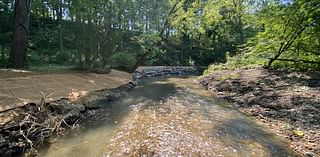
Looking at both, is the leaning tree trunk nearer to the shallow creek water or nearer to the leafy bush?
the shallow creek water

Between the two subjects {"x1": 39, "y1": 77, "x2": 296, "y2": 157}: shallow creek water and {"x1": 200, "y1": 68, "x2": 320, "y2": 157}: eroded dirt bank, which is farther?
{"x1": 200, "y1": 68, "x2": 320, "y2": 157}: eroded dirt bank

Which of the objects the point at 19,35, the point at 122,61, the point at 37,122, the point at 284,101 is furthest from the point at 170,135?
the point at 122,61

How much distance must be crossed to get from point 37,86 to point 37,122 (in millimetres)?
2390

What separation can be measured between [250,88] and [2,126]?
28.3 ft

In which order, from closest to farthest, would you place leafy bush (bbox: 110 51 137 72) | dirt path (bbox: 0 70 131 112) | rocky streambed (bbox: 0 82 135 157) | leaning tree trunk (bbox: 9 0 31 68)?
1. rocky streambed (bbox: 0 82 135 157)
2. dirt path (bbox: 0 70 131 112)
3. leaning tree trunk (bbox: 9 0 31 68)
4. leafy bush (bbox: 110 51 137 72)

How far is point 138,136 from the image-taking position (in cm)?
571

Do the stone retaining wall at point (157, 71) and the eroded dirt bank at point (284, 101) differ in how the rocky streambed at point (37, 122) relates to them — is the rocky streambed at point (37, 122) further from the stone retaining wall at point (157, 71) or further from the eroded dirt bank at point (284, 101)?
the stone retaining wall at point (157, 71)

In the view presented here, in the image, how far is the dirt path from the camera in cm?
617

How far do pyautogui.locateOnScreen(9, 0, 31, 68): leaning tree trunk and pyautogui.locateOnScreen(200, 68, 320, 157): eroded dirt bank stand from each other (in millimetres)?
8477

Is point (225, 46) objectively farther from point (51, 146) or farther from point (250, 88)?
point (51, 146)

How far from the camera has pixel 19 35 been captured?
35.9ft

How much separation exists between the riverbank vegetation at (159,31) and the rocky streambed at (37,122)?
5034 mm

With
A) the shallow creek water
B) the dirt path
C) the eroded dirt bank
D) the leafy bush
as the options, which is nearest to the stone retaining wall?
the leafy bush

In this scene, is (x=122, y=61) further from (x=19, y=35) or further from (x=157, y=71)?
(x=19, y=35)
